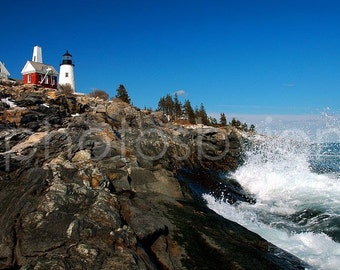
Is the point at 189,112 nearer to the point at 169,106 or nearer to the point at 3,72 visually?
the point at 169,106

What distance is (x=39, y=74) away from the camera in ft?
231

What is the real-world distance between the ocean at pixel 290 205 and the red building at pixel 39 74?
175ft

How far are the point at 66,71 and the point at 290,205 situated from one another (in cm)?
7007

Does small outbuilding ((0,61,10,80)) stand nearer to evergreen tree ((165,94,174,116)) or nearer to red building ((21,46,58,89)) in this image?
red building ((21,46,58,89))

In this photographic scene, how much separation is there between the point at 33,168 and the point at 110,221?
461 centimetres

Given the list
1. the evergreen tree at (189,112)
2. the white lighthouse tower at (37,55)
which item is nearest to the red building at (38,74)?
the white lighthouse tower at (37,55)

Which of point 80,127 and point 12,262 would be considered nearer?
point 12,262

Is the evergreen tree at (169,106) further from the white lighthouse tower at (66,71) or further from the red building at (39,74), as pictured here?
the red building at (39,74)

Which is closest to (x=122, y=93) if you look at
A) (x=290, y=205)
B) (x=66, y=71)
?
(x=66, y=71)

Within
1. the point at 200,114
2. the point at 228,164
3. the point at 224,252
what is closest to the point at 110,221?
the point at 224,252

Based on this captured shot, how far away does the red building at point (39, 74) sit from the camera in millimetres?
70062

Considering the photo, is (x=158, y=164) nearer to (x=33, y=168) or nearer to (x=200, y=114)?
(x=33, y=168)

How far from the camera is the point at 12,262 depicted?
7.95 metres

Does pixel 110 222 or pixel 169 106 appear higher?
pixel 169 106
